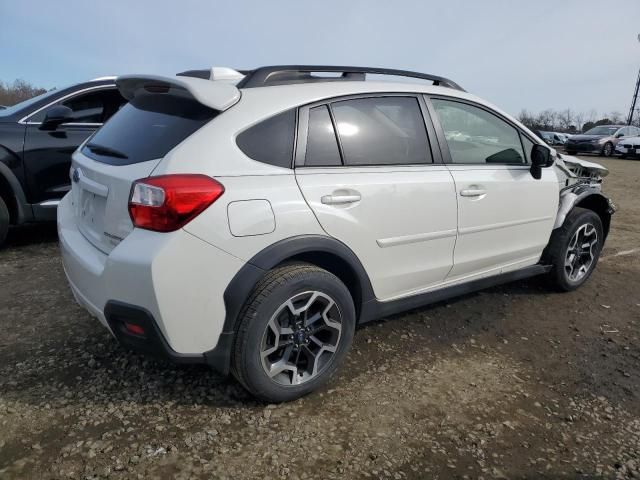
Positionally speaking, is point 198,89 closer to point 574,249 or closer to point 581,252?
point 574,249

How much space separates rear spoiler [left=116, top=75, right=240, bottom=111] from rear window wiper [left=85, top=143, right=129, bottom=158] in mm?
411

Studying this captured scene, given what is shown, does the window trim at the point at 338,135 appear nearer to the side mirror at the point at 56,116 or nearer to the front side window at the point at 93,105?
the side mirror at the point at 56,116

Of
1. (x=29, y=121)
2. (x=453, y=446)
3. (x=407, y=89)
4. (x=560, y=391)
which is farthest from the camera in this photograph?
(x=29, y=121)

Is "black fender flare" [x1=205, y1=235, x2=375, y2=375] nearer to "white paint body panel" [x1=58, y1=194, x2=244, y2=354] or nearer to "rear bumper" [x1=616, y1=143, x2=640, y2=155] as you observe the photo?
"white paint body panel" [x1=58, y1=194, x2=244, y2=354]

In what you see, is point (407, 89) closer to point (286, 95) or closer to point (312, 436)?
point (286, 95)

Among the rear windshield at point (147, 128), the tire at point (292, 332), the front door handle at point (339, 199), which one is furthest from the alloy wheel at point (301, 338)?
the rear windshield at point (147, 128)

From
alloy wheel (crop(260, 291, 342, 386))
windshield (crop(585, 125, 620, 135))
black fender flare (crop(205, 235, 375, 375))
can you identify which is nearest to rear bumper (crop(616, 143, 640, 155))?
windshield (crop(585, 125, 620, 135))

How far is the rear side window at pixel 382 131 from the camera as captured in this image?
2.76 metres

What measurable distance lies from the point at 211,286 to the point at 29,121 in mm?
3744

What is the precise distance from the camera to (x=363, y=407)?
2605 mm

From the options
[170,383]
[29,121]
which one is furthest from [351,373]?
[29,121]

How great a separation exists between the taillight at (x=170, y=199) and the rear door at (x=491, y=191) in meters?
1.66

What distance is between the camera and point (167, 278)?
83.8 inches

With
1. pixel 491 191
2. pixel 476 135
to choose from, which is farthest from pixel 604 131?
pixel 491 191
